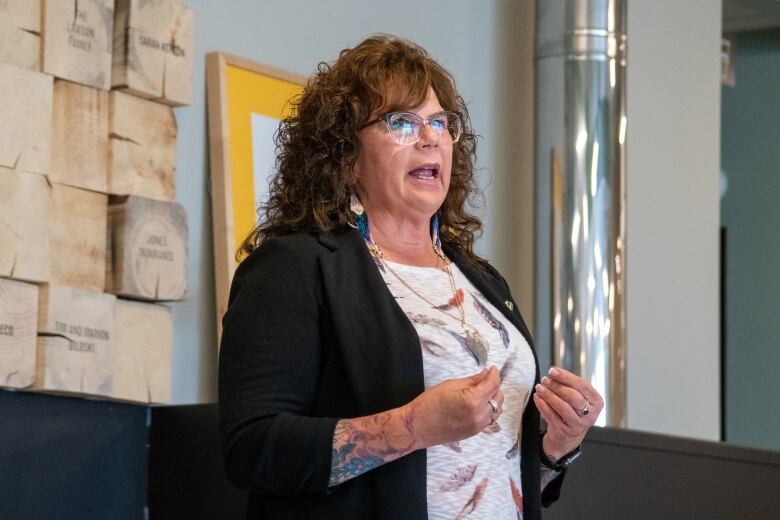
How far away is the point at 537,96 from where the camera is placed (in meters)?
4.13

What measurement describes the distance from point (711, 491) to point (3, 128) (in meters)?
1.67

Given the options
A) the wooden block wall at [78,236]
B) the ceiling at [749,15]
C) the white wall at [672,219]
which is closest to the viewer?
the wooden block wall at [78,236]

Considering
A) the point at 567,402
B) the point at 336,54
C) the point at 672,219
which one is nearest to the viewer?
the point at 567,402

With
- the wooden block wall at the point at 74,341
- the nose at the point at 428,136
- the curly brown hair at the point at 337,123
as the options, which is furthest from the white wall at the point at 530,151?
the nose at the point at 428,136

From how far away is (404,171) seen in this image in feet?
6.17

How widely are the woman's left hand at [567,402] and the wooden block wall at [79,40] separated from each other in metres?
1.48

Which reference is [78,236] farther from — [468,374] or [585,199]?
[585,199]

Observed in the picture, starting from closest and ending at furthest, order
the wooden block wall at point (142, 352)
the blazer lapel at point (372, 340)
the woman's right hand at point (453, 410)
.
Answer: the woman's right hand at point (453, 410)
the blazer lapel at point (372, 340)
the wooden block wall at point (142, 352)

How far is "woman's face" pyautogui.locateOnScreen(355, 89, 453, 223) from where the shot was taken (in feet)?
6.16

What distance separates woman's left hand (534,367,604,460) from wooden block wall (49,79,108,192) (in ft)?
4.60

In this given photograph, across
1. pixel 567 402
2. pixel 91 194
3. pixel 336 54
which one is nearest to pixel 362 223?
pixel 567 402

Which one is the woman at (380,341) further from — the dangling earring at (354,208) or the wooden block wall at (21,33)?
the wooden block wall at (21,33)

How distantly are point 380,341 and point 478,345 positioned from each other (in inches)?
6.2

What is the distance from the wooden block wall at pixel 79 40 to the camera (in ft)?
9.12
